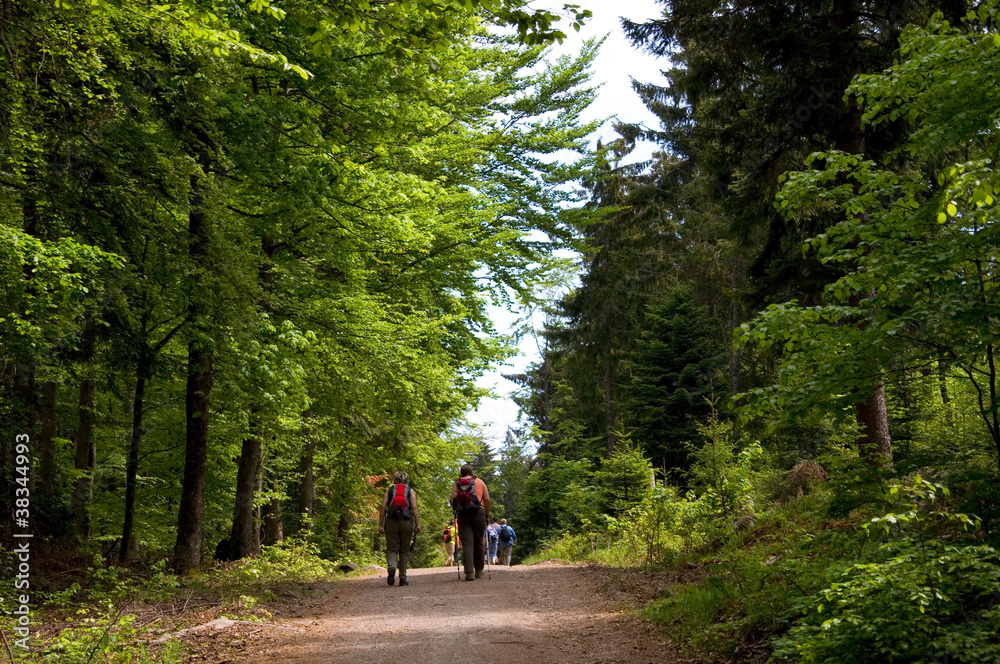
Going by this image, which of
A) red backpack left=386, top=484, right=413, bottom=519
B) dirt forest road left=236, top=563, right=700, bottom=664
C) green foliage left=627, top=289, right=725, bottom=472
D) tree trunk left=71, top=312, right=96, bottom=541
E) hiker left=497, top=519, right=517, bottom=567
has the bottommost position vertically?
hiker left=497, top=519, right=517, bottom=567

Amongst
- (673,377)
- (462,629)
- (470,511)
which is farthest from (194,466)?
(673,377)

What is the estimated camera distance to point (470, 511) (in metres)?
12.7

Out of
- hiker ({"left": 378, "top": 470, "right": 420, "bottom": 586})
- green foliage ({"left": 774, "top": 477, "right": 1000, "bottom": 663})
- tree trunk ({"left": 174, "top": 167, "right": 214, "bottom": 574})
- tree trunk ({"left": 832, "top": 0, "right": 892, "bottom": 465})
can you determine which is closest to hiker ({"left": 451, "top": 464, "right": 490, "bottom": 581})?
hiker ({"left": 378, "top": 470, "right": 420, "bottom": 586})

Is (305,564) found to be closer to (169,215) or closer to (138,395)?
(138,395)

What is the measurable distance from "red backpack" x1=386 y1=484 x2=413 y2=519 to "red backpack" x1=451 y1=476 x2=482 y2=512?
2.61 feet

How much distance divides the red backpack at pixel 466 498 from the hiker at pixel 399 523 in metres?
0.72

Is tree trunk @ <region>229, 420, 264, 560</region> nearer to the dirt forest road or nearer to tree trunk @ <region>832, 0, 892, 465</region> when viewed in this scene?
the dirt forest road

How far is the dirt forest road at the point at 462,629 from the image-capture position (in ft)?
22.6

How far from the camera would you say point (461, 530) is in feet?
42.8

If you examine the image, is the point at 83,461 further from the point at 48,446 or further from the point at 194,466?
the point at 194,466

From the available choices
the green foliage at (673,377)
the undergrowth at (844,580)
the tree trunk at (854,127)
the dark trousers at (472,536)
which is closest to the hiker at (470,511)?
the dark trousers at (472,536)

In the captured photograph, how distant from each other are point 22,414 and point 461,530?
270 inches

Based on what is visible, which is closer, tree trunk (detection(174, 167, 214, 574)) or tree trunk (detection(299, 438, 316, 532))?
tree trunk (detection(174, 167, 214, 574))

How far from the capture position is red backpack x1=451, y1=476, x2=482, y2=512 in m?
12.7
